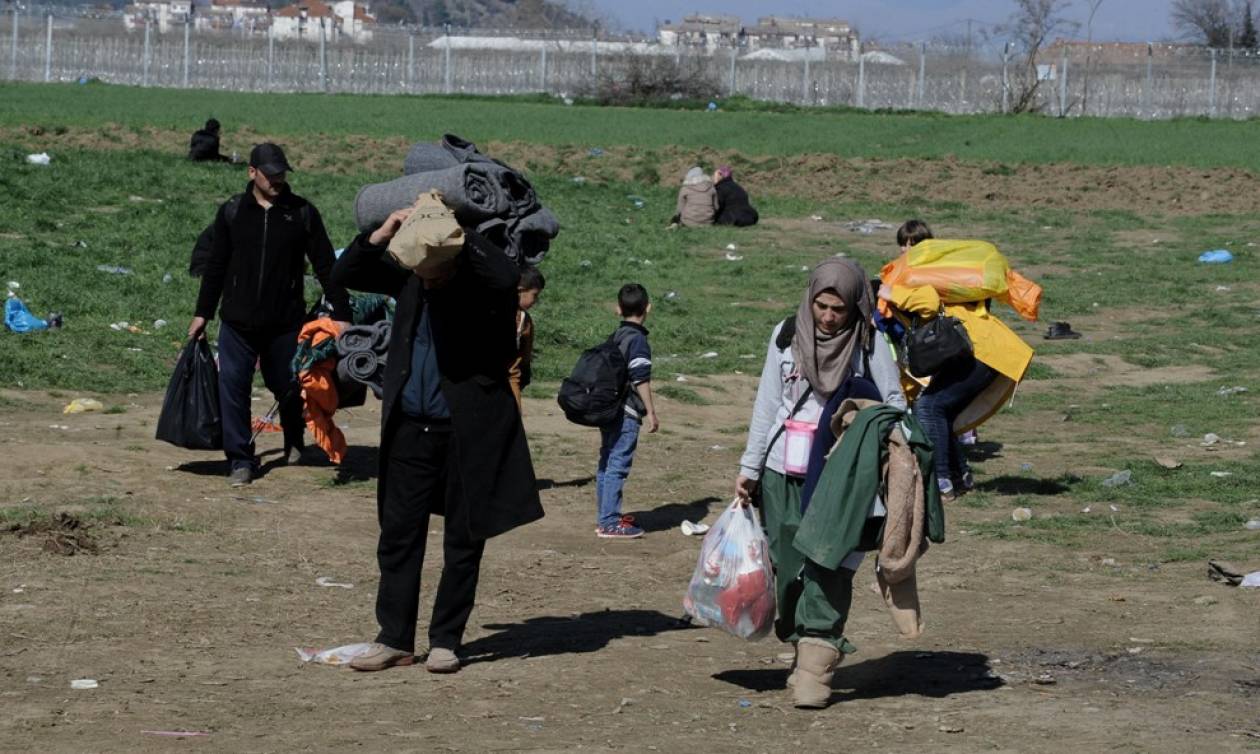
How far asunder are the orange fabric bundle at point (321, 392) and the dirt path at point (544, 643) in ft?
0.81

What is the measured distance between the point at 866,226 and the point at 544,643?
18937 mm

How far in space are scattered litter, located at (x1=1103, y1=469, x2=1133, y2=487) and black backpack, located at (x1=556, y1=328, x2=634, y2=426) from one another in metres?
3.33

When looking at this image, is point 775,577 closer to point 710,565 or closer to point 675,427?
point 710,565

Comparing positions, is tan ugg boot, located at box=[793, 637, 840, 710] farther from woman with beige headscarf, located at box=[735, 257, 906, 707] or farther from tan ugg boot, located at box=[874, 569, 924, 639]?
tan ugg boot, located at box=[874, 569, 924, 639]

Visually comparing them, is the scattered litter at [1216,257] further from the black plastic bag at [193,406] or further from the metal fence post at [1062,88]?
the metal fence post at [1062,88]

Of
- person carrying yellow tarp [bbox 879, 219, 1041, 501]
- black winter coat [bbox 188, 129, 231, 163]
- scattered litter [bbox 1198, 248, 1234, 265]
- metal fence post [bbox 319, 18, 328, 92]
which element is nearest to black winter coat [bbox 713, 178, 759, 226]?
scattered litter [bbox 1198, 248, 1234, 265]

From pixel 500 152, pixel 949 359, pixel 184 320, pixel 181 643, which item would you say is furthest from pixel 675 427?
pixel 500 152

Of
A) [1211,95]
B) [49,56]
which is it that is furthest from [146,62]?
[1211,95]

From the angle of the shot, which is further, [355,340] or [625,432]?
[355,340]

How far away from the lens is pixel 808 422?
638cm

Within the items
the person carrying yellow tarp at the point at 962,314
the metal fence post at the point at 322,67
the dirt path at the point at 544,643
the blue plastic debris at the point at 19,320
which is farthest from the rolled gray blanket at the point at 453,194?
the metal fence post at the point at 322,67

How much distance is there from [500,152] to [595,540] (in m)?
24.7

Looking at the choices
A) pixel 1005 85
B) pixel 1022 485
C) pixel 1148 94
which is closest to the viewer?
pixel 1022 485

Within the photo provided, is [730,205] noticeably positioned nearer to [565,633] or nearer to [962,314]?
[962,314]
